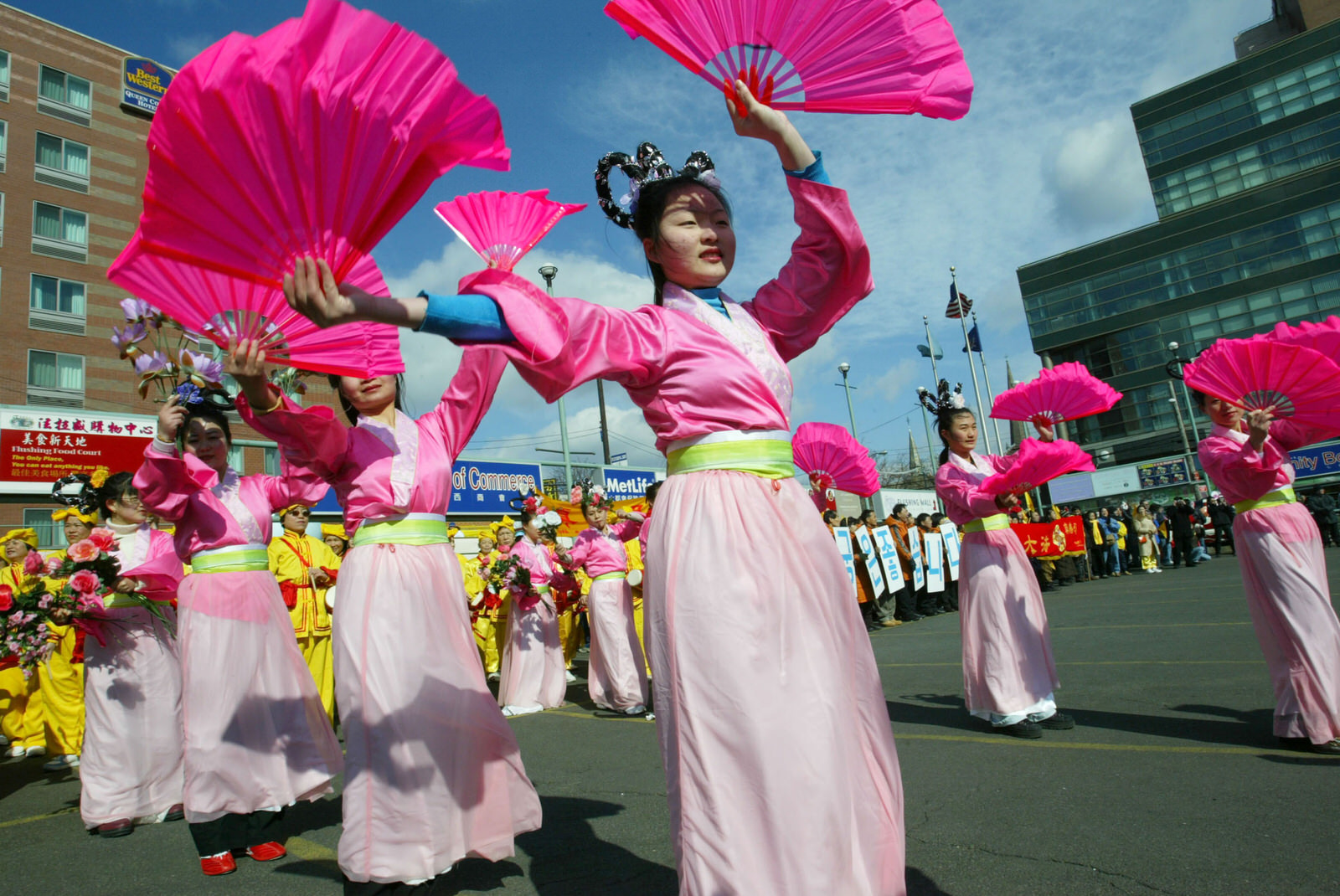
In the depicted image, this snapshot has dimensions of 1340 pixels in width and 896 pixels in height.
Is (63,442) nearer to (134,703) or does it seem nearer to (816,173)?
(134,703)

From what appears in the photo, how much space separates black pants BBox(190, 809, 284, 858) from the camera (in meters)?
3.69

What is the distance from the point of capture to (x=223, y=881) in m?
3.52

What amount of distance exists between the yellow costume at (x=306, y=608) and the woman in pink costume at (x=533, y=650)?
1849 millimetres

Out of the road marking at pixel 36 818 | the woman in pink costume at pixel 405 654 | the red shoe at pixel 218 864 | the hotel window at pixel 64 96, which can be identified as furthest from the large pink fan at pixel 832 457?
the hotel window at pixel 64 96

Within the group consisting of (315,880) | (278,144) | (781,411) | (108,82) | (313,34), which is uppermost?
(108,82)

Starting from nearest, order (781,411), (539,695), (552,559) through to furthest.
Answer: (781,411) → (539,695) → (552,559)

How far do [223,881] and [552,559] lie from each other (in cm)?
563

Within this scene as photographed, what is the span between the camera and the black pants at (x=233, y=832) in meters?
3.69

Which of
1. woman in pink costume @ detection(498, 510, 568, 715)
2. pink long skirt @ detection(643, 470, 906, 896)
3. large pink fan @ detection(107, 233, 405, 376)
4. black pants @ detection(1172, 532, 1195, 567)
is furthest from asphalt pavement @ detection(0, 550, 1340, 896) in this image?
black pants @ detection(1172, 532, 1195, 567)

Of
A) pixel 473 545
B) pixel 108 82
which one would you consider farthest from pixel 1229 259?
pixel 108 82

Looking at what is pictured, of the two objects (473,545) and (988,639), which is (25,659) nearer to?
(988,639)

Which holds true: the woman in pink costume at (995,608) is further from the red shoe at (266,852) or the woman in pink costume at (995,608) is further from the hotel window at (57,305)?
the hotel window at (57,305)

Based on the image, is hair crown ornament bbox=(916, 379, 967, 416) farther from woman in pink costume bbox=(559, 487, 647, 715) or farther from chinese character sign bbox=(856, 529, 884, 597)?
chinese character sign bbox=(856, 529, 884, 597)

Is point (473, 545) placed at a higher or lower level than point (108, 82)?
lower
